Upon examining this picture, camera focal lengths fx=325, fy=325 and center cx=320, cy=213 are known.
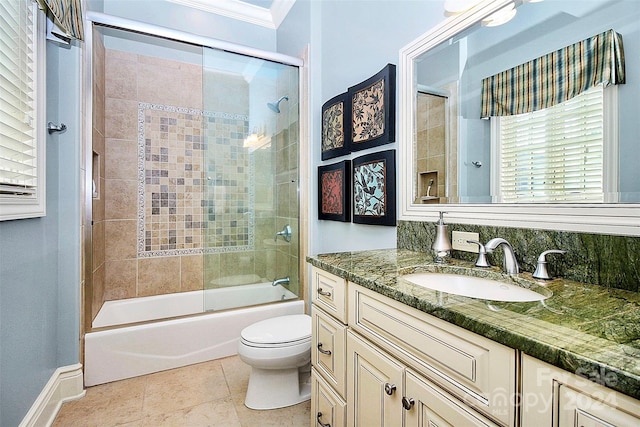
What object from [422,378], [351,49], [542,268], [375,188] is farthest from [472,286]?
[351,49]

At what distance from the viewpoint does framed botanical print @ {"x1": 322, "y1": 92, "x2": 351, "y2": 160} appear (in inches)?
82.4

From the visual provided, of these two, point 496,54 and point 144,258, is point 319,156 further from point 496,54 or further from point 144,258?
point 144,258

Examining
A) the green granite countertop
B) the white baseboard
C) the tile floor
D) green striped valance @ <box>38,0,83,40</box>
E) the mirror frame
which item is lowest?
the tile floor

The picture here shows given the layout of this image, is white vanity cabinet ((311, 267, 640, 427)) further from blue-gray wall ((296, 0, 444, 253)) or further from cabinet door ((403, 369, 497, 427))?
blue-gray wall ((296, 0, 444, 253))

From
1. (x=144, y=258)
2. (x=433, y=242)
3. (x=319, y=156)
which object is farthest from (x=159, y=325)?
(x=433, y=242)

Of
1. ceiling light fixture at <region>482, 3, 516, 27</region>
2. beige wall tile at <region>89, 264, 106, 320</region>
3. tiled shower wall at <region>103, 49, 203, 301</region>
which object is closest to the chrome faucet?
ceiling light fixture at <region>482, 3, 516, 27</region>

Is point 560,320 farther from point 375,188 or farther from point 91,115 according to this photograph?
point 91,115

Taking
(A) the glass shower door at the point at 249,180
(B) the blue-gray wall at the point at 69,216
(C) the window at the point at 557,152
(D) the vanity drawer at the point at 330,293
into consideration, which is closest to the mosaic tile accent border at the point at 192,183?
(A) the glass shower door at the point at 249,180

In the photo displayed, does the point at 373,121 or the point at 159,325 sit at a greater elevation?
the point at 373,121

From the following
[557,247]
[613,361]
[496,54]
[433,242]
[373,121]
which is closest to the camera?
[613,361]

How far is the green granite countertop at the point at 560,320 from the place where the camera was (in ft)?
1.57

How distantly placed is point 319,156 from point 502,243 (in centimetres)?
163

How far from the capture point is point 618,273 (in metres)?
0.88

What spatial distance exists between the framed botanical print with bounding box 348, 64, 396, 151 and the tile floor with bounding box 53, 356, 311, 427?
1536 mm
